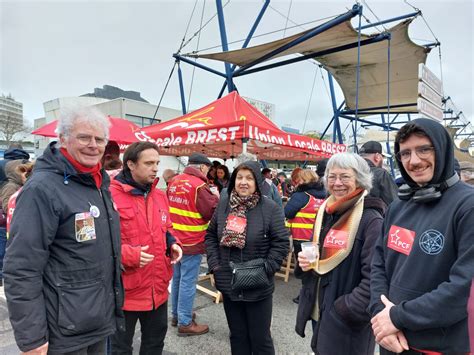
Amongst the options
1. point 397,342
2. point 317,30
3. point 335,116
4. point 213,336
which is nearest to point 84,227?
point 397,342

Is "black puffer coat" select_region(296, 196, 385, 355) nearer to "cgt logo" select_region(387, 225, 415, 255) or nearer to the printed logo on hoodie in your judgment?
"cgt logo" select_region(387, 225, 415, 255)

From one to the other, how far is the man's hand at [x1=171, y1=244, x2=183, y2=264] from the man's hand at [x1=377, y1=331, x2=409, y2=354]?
154cm

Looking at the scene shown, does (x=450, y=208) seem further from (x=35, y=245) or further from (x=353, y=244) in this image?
(x=35, y=245)

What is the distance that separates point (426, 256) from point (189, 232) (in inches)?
98.4

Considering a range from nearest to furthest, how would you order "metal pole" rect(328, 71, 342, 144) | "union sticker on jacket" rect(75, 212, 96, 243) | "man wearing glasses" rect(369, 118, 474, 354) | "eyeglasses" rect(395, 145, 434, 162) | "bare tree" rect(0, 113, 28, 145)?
1. "man wearing glasses" rect(369, 118, 474, 354)
2. "eyeglasses" rect(395, 145, 434, 162)
3. "union sticker on jacket" rect(75, 212, 96, 243)
4. "metal pole" rect(328, 71, 342, 144)
5. "bare tree" rect(0, 113, 28, 145)

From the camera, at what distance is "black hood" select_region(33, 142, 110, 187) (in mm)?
1512

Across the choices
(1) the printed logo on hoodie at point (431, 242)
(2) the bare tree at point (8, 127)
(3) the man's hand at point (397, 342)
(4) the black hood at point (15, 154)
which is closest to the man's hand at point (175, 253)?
(3) the man's hand at point (397, 342)

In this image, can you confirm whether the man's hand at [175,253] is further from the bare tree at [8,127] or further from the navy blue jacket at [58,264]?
the bare tree at [8,127]

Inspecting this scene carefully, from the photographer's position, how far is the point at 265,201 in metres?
2.39

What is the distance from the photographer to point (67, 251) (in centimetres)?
147

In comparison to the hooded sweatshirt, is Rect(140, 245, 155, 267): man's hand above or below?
below

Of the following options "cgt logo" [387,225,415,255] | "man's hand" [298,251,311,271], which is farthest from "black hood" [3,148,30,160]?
"cgt logo" [387,225,415,255]

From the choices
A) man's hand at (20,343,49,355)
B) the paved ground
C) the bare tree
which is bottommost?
the paved ground

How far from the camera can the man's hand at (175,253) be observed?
232cm
